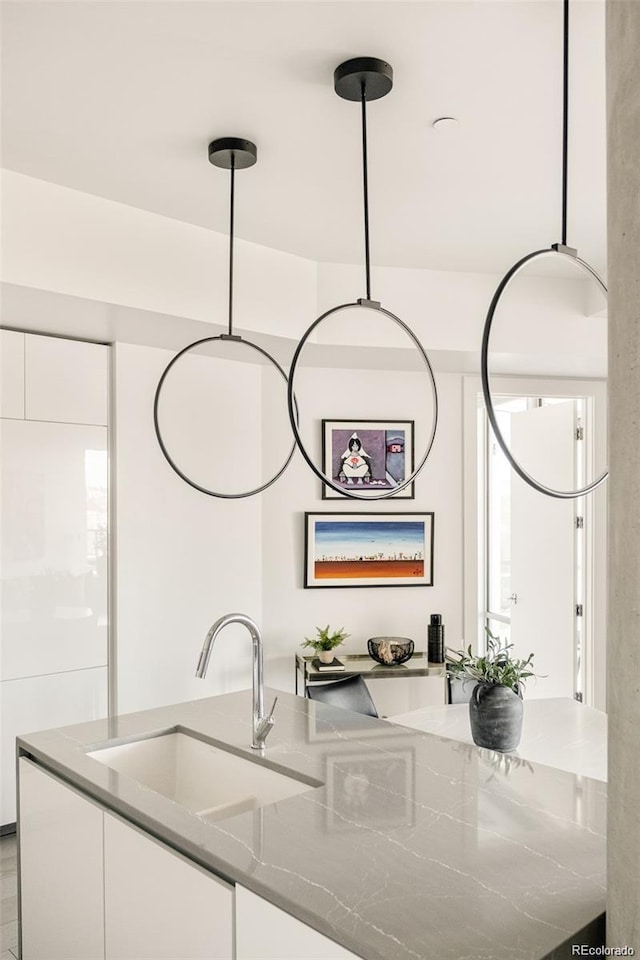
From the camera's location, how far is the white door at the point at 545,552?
4.74m

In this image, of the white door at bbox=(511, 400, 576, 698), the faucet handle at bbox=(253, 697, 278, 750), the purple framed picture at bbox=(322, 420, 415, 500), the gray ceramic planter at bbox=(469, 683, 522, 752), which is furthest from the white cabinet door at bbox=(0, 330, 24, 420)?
the white door at bbox=(511, 400, 576, 698)

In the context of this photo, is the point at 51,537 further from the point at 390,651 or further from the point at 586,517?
the point at 586,517

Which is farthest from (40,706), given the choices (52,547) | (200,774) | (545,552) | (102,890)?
(545,552)

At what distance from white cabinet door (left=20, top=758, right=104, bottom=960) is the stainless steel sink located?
18cm

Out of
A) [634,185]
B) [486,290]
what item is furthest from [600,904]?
[486,290]

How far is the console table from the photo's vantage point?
3.82 meters

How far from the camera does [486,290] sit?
3.91 metres

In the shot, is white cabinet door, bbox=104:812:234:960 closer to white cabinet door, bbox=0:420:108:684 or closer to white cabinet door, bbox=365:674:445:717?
white cabinet door, bbox=0:420:108:684

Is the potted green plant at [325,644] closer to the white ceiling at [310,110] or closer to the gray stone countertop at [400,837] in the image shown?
the gray stone countertop at [400,837]

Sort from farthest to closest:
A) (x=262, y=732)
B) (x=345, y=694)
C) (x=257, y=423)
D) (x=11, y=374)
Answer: (x=257, y=423), (x=11, y=374), (x=345, y=694), (x=262, y=732)

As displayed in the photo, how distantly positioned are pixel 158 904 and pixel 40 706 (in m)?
2.08

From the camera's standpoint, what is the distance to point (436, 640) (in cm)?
405

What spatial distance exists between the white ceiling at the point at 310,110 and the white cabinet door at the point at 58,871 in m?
1.87

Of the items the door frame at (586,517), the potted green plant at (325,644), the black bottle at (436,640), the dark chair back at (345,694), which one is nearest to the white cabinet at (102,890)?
the dark chair back at (345,694)
